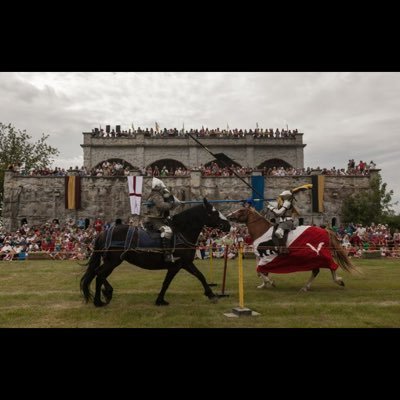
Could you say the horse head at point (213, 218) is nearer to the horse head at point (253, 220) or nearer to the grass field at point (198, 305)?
the grass field at point (198, 305)

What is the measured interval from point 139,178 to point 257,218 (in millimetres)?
17692

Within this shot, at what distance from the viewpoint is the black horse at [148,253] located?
8.70 m

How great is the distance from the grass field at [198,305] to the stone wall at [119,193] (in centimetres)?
1888

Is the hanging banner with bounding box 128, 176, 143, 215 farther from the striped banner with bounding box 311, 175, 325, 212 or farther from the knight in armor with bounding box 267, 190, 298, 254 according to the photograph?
the knight in armor with bounding box 267, 190, 298, 254

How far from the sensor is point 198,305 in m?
8.80

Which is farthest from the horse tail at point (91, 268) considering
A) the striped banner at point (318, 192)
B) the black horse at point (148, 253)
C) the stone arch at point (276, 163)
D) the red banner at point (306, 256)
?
the stone arch at point (276, 163)

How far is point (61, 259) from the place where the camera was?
22.4 metres

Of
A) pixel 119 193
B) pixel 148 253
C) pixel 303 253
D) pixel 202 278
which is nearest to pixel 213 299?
pixel 202 278

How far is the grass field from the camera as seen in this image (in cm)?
717

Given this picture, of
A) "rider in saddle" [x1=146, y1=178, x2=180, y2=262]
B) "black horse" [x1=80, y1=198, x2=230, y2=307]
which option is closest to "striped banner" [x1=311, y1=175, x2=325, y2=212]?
"black horse" [x1=80, y1=198, x2=230, y2=307]

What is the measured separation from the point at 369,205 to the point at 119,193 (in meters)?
20.0

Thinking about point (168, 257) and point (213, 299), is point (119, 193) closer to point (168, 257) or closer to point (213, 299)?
point (168, 257)

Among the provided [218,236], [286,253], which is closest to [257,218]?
[286,253]
